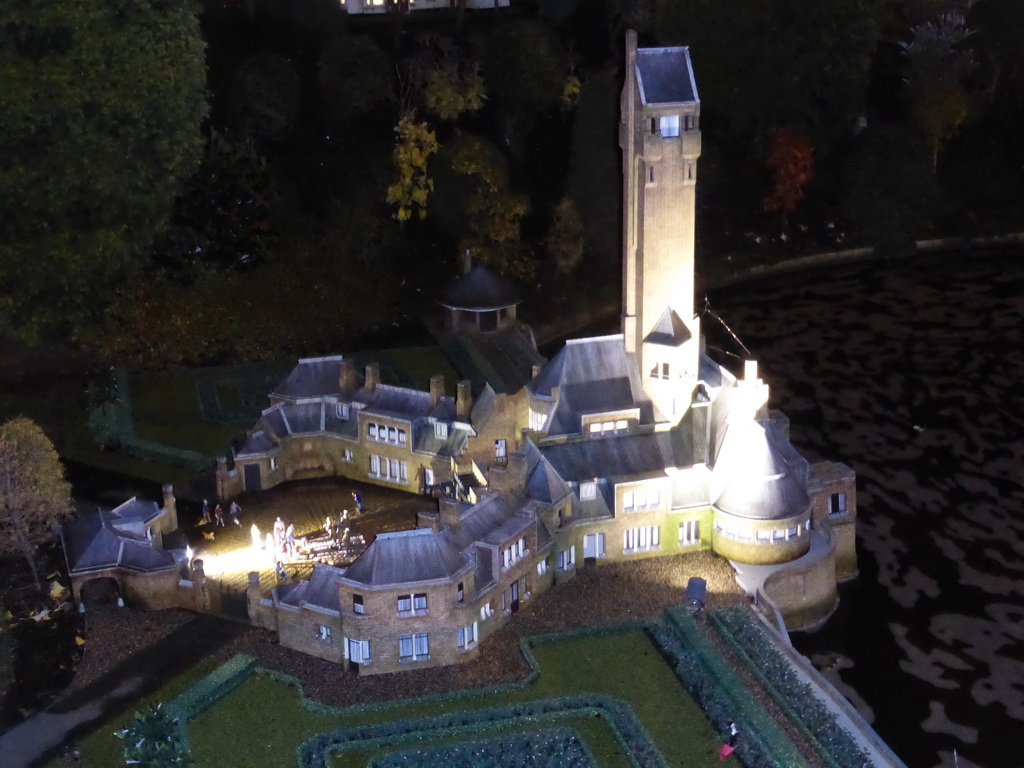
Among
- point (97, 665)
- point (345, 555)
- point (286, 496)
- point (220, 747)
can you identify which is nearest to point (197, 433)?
point (286, 496)

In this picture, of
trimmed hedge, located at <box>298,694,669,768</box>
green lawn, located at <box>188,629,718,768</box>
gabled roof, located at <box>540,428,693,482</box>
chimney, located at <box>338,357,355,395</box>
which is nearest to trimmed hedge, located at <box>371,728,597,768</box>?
green lawn, located at <box>188,629,718,768</box>

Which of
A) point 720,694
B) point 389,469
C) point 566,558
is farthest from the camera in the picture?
point 389,469

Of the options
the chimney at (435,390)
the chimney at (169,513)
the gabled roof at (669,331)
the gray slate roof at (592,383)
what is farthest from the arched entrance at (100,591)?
the gabled roof at (669,331)

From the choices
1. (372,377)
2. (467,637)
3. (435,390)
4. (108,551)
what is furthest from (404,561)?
(372,377)

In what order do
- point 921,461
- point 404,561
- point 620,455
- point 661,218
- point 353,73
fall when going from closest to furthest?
point 404,561
point 620,455
point 661,218
point 921,461
point 353,73

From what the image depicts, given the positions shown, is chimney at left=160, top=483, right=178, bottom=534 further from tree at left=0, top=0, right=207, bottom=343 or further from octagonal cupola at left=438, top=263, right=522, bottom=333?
octagonal cupola at left=438, top=263, right=522, bottom=333

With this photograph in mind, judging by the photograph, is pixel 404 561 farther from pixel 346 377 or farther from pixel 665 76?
pixel 665 76

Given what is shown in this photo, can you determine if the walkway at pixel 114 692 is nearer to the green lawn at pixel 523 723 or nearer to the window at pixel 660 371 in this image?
the green lawn at pixel 523 723

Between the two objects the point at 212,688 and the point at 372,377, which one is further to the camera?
the point at 372,377
